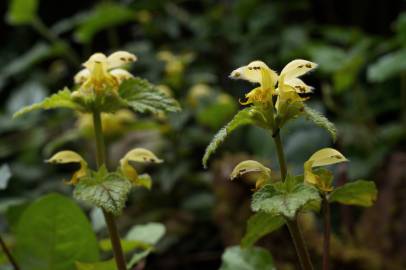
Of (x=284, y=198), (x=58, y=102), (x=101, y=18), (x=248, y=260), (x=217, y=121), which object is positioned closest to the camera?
(x=284, y=198)

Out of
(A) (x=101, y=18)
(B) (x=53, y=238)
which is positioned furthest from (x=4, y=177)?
(A) (x=101, y=18)

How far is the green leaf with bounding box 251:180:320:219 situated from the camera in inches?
16.1

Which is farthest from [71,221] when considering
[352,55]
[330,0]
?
[330,0]

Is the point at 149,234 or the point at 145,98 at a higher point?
the point at 145,98

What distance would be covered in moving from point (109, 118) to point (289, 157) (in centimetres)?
41

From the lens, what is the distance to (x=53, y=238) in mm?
659

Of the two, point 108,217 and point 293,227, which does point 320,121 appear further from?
point 108,217

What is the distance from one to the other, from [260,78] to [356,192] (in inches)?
5.4

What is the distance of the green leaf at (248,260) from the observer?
612 millimetres

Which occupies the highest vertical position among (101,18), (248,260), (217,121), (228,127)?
(101,18)

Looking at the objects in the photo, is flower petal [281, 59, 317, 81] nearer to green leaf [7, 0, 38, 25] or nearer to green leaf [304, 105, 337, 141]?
green leaf [304, 105, 337, 141]

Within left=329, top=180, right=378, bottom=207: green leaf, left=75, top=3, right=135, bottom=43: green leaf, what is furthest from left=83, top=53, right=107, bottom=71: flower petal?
left=75, top=3, right=135, bottom=43: green leaf

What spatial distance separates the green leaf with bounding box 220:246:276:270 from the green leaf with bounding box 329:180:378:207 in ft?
0.42

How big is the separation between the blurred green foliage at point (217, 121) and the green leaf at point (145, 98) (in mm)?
264
